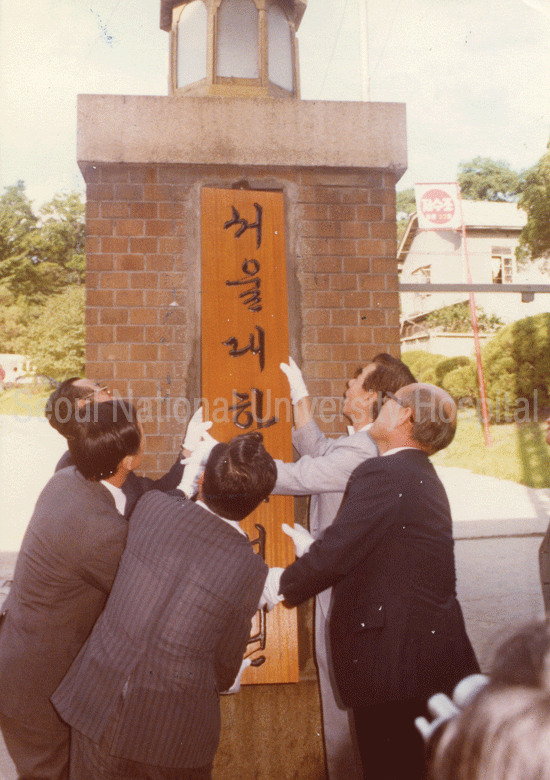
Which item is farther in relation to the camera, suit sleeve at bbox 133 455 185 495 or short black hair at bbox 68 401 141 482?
suit sleeve at bbox 133 455 185 495

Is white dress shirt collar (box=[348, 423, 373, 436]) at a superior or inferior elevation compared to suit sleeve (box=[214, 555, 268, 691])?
superior

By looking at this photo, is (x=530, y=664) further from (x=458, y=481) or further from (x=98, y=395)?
(x=458, y=481)

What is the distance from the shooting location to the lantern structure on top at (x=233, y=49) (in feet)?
12.7

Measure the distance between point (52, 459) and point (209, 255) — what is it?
15914mm

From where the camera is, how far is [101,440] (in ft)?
7.63

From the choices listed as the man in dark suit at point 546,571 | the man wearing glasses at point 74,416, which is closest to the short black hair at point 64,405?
the man wearing glasses at point 74,416

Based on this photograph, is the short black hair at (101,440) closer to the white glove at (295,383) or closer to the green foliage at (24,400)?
the white glove at (295,383)

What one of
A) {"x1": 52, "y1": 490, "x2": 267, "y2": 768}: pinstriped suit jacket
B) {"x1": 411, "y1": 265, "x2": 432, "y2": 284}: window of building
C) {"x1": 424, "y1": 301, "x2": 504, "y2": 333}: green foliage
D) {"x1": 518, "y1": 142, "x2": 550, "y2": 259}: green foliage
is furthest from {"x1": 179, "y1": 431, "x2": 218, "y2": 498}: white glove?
{"x1": 411, "y1": 265, "x2": 432, "y2": 284}: window of building

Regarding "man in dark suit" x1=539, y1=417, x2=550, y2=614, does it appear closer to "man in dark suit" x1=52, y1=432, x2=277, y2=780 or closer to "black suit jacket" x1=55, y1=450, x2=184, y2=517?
"man in dark suit" x1=52, y1=432, x2=277, y2=780

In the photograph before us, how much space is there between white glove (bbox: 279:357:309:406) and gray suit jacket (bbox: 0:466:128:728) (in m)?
1.21

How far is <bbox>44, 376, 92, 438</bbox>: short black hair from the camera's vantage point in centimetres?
286

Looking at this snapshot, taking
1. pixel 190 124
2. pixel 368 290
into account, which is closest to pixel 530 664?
pixel 368 290

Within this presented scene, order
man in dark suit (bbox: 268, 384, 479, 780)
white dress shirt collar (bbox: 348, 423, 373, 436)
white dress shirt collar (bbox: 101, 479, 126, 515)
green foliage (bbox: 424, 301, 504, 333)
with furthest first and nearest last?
green foliage (bbox: 424, 301, 504, 333), white dress shirt collar (bbox: 348, 423, 373, 436), white dress shirt collar (bbox: 101, 479, 126, 515), man in dark suit (bbox: 268, 384, 479, 780)

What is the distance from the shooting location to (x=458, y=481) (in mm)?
14078
